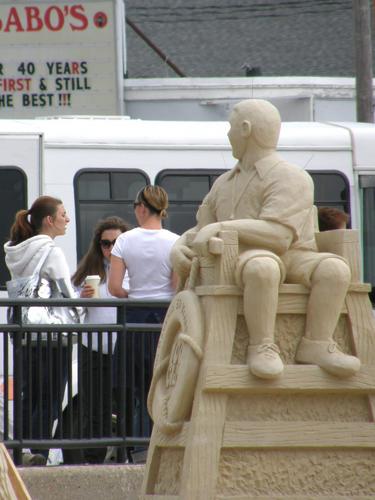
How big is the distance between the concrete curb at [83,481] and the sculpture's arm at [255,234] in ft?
8.35

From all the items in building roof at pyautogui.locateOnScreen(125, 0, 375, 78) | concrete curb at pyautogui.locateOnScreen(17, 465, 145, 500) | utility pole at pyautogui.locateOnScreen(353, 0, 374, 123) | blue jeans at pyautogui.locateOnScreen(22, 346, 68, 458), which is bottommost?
concrete curb at pyautogui.locateOnScreen(17, 465, 145, 500)

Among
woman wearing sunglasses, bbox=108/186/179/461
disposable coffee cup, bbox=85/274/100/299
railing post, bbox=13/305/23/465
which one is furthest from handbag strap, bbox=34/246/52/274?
railing post, bbox=13/305/23/465

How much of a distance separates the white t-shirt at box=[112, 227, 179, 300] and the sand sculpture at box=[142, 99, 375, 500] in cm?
329

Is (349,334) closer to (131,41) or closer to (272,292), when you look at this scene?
(272,292)

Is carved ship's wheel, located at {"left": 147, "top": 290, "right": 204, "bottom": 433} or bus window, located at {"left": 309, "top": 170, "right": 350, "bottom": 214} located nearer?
carved ship's wheel, located at {"left": 147, "top": 290, "right": 204, "bottom": 433}

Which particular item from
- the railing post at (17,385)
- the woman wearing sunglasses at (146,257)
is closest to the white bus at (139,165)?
the woman wearing sunglasses at (146,257)

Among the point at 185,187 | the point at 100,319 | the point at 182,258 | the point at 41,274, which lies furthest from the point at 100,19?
the point at 182,258

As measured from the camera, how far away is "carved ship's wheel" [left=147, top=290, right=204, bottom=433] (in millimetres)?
7402

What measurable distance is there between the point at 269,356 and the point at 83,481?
8.80 ft

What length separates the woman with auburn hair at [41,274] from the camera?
10.0 m

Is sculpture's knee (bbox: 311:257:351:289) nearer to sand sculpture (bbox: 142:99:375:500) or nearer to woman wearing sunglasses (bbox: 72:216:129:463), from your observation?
sand sculpture (bbox: 142:99:375:500)

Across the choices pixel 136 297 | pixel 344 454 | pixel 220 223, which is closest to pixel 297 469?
pixel 344 454

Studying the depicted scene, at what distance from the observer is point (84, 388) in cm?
1012

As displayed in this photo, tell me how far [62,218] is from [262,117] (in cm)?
364
